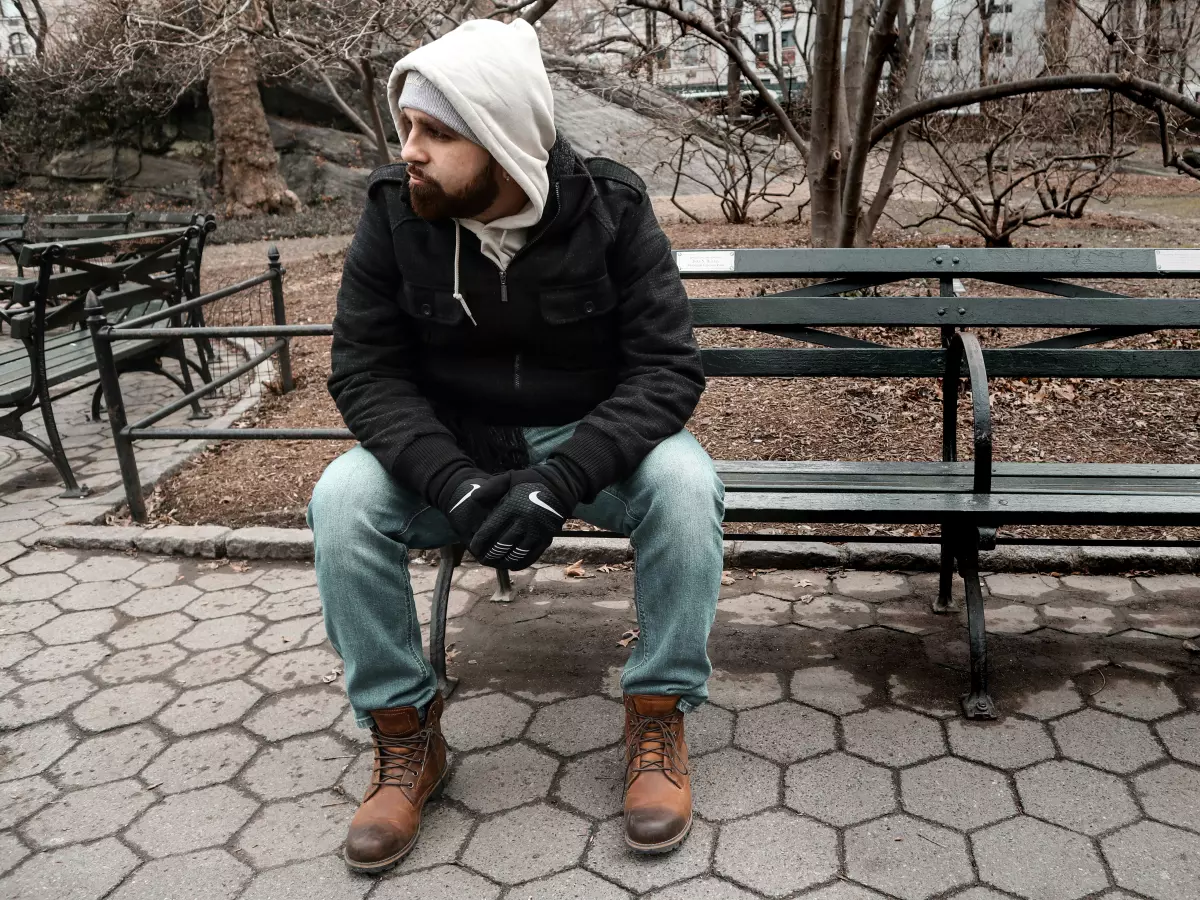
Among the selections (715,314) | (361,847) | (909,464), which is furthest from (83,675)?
(909,464)

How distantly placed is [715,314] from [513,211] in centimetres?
99

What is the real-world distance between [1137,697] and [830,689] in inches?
32.2

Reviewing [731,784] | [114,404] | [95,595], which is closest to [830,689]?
[731,784]

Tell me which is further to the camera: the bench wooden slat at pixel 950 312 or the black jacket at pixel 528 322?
the bench wooden slat at pixel 950 312

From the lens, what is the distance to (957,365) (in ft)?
11.3

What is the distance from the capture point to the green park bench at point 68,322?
4.88m

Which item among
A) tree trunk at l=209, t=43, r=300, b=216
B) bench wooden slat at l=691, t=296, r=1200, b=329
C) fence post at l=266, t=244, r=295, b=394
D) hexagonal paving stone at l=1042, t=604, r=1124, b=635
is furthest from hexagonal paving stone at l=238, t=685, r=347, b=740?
tree trunk at l=209, t=43, r=300, b=216

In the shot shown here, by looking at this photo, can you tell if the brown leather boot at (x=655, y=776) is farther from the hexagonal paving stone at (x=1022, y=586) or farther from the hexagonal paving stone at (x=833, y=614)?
A: the hexagonal paving stone at (x=1022, y=586)

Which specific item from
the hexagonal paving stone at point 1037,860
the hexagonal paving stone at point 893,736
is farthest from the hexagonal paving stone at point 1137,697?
the hexagonal paving stone at point 1037,860

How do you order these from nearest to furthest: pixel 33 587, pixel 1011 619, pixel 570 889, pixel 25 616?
pixel 570 889 < pixel 1011 619 < pixel 25 616 < pixel 33 587

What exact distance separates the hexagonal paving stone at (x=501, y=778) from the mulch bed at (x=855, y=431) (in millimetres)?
1580

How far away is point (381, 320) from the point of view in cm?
276

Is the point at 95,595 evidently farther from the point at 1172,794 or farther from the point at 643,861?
the point at 1172,794

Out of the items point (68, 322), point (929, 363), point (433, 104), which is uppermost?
point (433, 104)
